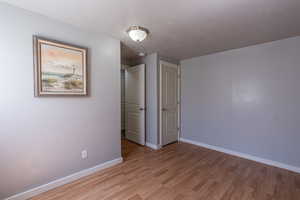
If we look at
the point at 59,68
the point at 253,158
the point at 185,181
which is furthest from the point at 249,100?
the point at 59,68

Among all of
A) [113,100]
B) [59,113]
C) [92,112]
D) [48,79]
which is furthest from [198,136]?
[48,79]

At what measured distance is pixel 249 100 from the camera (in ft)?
9.14

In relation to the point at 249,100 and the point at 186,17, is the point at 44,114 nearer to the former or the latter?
the point at 186,17

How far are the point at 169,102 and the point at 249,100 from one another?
1701 mm

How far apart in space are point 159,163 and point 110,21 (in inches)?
97.0

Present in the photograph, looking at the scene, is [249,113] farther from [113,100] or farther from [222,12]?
[113,100]

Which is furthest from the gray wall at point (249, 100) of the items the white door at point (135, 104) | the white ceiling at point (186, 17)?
the white door at point (135, 104)

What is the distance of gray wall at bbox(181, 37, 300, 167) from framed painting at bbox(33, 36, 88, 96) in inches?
104

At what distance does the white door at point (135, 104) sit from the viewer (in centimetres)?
350

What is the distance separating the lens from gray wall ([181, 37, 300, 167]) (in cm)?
238

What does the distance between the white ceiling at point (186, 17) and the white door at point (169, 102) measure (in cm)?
107

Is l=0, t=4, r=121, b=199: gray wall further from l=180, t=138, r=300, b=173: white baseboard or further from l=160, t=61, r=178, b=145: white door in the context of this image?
l=180, t=138, r=300, b=173: white baseboard

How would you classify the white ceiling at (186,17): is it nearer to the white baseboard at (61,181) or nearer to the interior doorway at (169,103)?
the interior doorway at (169,103)

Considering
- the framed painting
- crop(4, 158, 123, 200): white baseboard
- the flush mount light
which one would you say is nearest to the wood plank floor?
crop(4, 158, 123, 200): white baseboard
